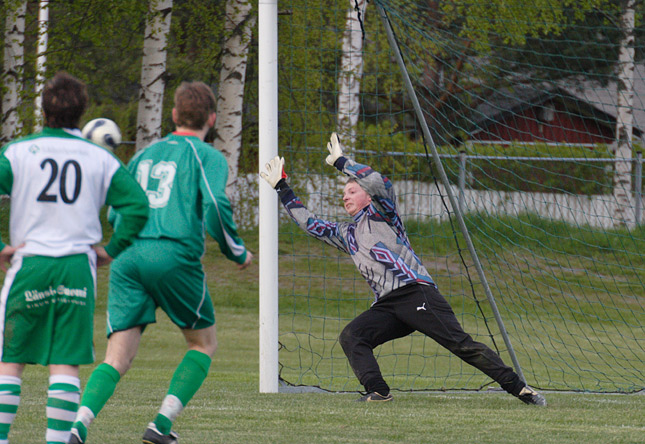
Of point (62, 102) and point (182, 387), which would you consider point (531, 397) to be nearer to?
point (182, 387)

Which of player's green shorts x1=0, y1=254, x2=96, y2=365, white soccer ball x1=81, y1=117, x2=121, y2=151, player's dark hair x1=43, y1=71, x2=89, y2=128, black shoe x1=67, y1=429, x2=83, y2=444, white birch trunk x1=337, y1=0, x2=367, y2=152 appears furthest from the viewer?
white birch trunk x1=337, y1=0, x2=367, y2=152

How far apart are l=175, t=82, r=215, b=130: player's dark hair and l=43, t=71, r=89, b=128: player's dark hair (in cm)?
64

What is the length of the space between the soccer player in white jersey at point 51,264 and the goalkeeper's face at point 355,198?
2704mm

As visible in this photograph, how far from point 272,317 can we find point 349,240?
1016mm

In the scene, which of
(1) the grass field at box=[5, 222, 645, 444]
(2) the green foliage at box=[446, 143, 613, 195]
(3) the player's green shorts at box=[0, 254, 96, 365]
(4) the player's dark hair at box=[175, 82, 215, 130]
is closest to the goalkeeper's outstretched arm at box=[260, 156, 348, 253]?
(1) the grass field at box=[5, 222, 645, 444]

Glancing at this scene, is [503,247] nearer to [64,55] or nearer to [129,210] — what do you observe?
[129,210]

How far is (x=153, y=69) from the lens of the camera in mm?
12977

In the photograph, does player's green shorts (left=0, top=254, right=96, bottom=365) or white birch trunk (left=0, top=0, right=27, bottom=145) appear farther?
white birch trunk (left=0, top=0, right=27, bottom=145)

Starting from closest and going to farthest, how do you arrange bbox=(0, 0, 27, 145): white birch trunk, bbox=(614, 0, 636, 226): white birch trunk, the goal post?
the goal post < bbox=(614, 0, 636, 226): white birch trunk < bbox=(0, 0, 27, 145): white birch trunk

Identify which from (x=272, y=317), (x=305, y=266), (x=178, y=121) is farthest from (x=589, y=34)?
(x=178, y=121)

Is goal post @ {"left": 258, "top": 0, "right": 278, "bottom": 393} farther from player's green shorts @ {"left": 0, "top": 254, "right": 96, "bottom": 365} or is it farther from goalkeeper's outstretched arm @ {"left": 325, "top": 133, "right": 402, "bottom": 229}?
player's green shorts @ {"left": 0, "top": 254, "right": 96, "bottom": 365}

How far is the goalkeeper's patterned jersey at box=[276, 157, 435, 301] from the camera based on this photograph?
5918mm

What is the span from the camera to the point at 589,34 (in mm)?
17734

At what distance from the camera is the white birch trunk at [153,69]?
12.7 metres
